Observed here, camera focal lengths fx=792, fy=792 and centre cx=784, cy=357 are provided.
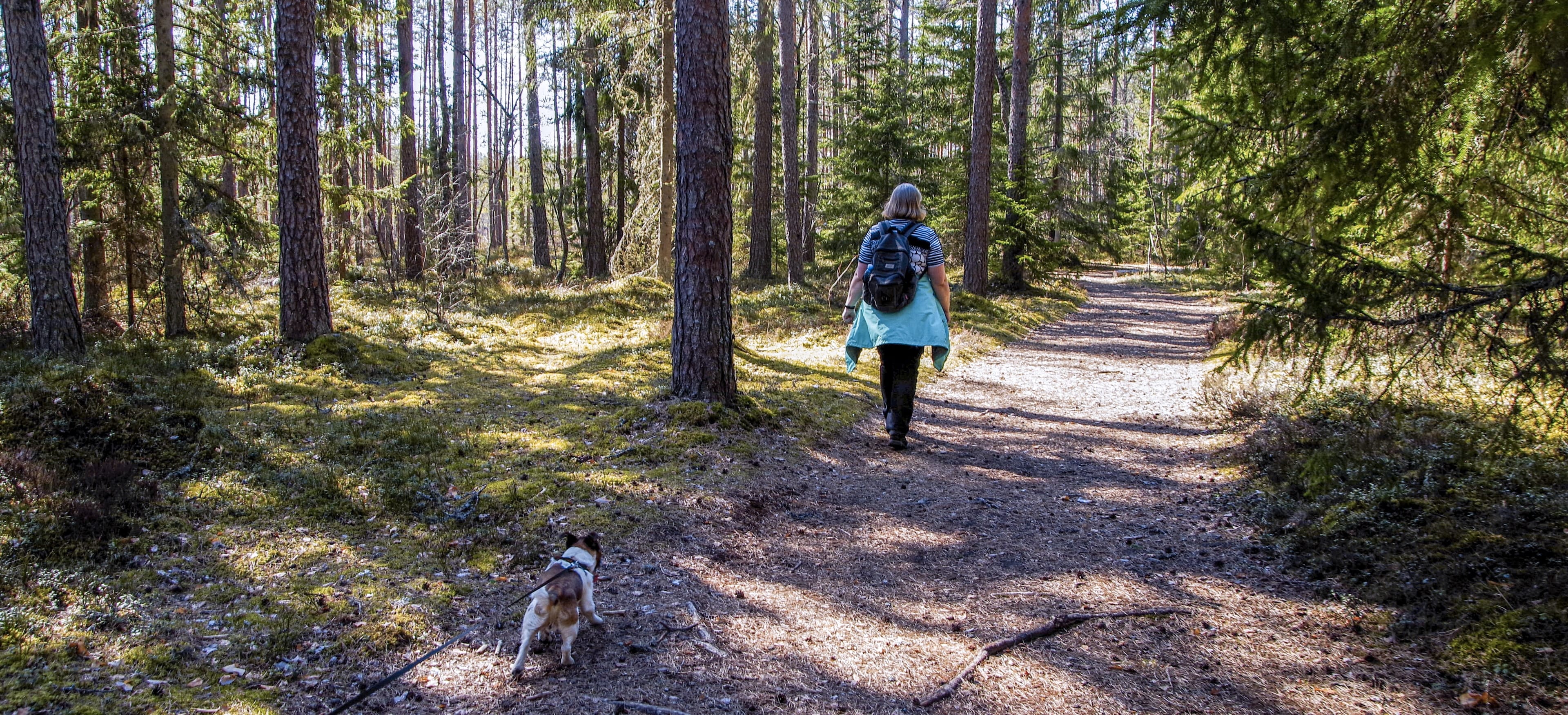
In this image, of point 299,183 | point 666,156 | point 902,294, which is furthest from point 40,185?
point 666,156

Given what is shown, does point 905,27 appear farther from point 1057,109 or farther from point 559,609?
point 559,609

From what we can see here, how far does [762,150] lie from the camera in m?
18.6

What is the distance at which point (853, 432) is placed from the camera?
7.55m

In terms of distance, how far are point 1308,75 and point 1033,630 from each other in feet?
11.8

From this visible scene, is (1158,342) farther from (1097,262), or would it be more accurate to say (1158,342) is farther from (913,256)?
(1097,262)

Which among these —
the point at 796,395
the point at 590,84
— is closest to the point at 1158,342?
the point at 796,395

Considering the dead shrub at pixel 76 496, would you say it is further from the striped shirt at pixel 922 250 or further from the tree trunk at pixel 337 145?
the tree trunk at pixel 337 145

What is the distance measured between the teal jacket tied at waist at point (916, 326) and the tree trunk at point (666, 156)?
9961mm

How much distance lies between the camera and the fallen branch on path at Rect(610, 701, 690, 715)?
302 cm

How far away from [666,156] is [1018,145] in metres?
8.83

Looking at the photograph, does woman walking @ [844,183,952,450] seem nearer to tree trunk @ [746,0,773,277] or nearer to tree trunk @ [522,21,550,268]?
tree trunk @ [746,0,773,277]

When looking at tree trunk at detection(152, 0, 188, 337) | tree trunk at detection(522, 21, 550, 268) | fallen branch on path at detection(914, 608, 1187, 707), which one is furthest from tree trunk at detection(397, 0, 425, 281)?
fallen branch on path at detection(914, 608, 1187, 707)

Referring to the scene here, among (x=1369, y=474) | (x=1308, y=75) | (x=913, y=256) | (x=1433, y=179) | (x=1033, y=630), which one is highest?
(x=1308, y=75)

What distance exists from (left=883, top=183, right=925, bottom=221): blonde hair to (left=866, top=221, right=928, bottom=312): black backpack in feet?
0.38
